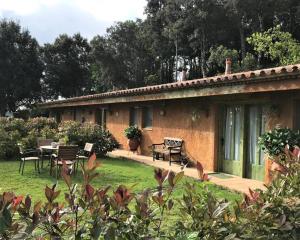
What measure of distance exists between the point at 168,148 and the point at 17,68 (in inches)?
1040

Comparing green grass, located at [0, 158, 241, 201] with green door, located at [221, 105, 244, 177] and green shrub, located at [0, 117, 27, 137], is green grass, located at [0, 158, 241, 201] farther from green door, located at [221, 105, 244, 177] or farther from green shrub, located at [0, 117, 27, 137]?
green shrub, located at [0, 117, 27, 137]

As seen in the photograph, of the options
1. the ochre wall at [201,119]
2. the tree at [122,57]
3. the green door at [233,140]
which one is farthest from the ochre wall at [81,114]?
the tree at [122,57]

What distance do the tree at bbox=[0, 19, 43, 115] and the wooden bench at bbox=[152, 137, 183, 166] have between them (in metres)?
24.4

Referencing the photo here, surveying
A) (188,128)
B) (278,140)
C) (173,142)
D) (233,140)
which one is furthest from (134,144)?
(278,140)

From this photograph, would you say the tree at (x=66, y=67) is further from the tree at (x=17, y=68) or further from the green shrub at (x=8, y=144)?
the green shrub at (x=8, y=144)

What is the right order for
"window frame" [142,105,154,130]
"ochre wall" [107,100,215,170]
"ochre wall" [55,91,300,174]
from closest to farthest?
"ochre wall" [55,91,300,174], "ochre wall" [107,100,215,170], "window frame" [142,105,154,130]

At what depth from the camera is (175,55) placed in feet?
138

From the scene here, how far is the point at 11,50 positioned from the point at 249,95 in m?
31.1

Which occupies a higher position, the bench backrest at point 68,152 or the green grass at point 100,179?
the bench backrest at point 68,152

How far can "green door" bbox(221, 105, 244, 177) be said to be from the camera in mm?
11359

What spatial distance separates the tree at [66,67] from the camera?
4169cm

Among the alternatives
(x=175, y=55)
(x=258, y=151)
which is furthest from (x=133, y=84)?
(x=258, y=151)

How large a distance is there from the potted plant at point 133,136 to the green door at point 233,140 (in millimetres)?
5956

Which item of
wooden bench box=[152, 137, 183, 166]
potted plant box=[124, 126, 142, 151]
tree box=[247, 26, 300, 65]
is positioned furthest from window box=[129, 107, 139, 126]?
tree box=[247, 26, 300, 65]
